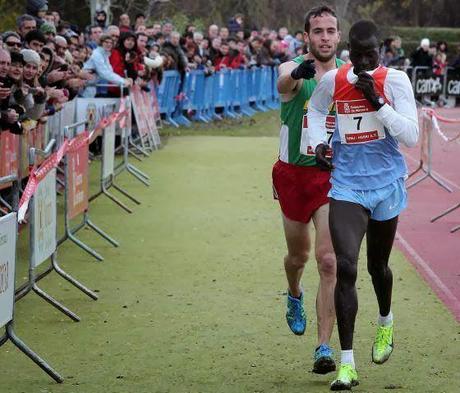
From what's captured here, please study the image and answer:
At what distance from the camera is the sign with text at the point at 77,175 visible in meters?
10.4

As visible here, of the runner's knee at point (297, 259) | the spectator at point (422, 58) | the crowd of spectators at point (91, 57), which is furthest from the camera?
the spectator at point (422, 58)

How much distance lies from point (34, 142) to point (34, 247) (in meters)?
5.01

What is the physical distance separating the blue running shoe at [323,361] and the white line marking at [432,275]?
2228mm

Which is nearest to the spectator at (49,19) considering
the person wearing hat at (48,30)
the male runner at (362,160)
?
the person wearing hat at (48,30)

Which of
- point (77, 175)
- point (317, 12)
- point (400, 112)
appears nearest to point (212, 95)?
point (77, 175)

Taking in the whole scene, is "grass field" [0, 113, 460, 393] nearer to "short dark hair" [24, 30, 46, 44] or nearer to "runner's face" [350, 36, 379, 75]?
"runner's face" [350, 36, 379, 75]

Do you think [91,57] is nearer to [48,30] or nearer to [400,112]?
[48,30]

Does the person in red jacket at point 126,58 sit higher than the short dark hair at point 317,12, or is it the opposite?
the short dark hair at point 317,12

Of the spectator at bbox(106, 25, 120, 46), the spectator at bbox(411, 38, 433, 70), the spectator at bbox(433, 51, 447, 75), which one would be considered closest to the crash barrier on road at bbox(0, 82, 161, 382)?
the spectator at bbox(106, 25, 120, 46)

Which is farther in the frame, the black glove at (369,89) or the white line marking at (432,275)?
the white line marking at (432,275)

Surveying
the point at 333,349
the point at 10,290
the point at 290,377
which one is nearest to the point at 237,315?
the point at 333,349

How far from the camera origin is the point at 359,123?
6.90 m

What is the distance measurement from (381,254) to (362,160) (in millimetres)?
616

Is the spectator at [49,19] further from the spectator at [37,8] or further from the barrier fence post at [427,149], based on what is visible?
the barrier fence post at [427,149]
